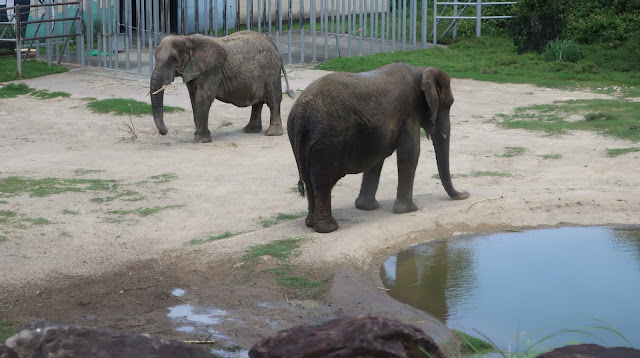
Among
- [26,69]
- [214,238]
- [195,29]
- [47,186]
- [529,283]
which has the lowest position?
[529,283]

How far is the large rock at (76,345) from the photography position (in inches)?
170

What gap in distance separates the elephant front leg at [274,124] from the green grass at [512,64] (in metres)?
5.69

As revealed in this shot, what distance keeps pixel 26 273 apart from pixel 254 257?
6.17 feet

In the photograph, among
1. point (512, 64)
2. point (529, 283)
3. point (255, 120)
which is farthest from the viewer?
point (512, 64)

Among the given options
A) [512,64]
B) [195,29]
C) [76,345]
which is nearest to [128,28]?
[195,29]

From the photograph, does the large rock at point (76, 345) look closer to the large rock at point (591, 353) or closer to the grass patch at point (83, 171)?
the large rock at point (591, 353)

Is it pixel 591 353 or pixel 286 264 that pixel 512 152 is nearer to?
pixel 286 264

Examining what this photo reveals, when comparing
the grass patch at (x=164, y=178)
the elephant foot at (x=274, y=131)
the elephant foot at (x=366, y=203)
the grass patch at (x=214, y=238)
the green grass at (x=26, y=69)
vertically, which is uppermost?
the green grass at (x=26, y=69)

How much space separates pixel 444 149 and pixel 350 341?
5.60 m

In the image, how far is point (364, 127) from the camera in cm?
873

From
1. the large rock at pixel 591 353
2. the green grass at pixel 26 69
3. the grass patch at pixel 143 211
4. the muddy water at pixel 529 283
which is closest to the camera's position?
the large rock at pixel 591 353

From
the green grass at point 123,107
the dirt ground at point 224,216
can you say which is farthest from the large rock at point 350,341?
the green grass at point 123,107

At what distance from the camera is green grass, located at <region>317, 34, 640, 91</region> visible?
18.4 metres

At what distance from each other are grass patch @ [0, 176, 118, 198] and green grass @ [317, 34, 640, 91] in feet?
31.5
